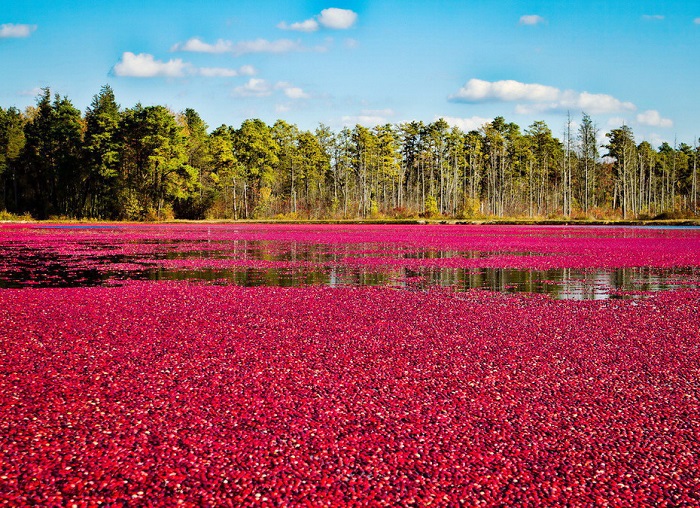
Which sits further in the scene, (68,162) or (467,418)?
(68,162)

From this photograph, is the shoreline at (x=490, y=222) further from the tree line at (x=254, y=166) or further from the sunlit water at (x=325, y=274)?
the sunlit water at (x=325, y=274)

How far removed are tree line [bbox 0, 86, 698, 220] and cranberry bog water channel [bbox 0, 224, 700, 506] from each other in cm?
5352

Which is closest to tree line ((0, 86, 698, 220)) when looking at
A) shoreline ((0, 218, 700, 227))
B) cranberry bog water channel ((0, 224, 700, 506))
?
shoreline ((0, 218, 700, 227))

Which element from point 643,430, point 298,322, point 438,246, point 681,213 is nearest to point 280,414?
point 643,430

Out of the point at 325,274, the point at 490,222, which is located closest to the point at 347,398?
the point at 325,274

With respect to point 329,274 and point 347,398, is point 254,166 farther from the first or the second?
point 347,398

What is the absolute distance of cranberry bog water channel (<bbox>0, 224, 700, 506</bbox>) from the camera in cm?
380

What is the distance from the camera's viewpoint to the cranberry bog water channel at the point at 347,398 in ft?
12.5

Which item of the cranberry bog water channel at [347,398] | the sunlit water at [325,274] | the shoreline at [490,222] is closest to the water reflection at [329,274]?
the sunlit water at [325,274]

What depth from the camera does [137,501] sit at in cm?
355

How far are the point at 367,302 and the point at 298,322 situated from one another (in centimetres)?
221

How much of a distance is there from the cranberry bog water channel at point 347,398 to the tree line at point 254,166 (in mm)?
53523

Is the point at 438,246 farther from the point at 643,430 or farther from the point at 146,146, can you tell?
the point at 146,146

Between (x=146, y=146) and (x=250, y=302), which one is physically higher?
(x=146, y=146)
